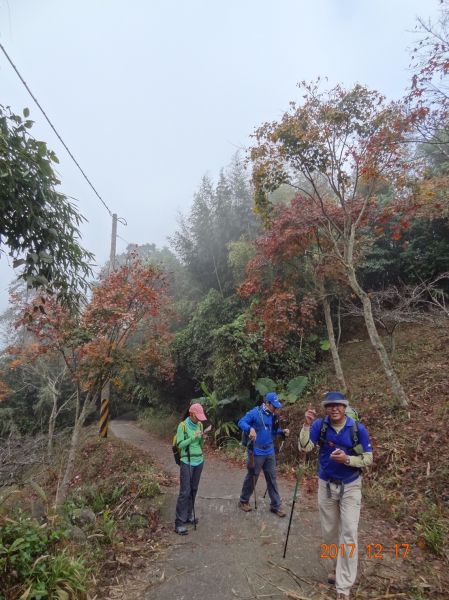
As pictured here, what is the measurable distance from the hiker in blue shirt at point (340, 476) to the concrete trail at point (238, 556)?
16.6 inches

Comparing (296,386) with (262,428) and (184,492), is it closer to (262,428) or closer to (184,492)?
(262,428)

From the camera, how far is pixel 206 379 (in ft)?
43.8

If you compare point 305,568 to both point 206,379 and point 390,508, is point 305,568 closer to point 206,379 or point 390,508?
point 390,508

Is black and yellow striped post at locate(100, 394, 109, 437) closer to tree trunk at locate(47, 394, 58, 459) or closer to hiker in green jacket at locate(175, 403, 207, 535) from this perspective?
tree trunk at locate(47, 394, 58, 459)

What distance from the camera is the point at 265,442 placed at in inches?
203

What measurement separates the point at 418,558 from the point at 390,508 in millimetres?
1225

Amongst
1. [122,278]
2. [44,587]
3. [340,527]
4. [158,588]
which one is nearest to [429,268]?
[122,278]

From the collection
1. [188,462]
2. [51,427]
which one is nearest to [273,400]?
[188,462]

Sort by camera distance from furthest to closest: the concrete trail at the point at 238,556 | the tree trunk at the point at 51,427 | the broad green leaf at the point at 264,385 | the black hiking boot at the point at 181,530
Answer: the tree trunk at the point at 51,427
the broad green leaf at the point at 264,385
the black hiking boot at the point at 181,530
the concrete trail at the point at 238,556

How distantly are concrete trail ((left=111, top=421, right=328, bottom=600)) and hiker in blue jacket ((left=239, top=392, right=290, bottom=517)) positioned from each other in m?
0.33

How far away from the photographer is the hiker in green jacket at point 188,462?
486cm

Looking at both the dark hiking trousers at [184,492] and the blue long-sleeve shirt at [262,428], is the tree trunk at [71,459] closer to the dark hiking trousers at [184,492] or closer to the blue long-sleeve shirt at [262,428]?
the dark hiking trousers at [184,492]

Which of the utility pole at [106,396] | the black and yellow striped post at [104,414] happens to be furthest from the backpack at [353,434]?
the black and yellow striped post at [104,414]

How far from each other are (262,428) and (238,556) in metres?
1.58
